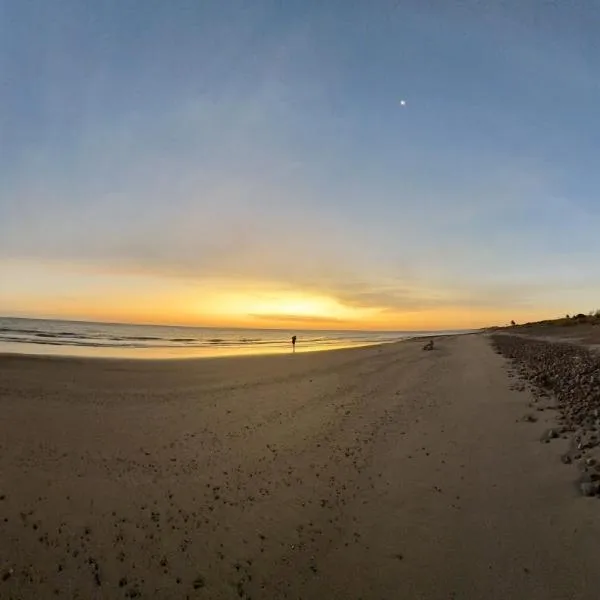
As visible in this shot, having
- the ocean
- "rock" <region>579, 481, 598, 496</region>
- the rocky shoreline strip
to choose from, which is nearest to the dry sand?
"rock" <region>579, 481, 598, 496</region>

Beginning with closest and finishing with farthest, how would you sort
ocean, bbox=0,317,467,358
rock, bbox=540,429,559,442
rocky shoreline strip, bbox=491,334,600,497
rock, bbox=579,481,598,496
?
1. rock, bbox=579,481,598,496
2. rocky shoreline strip, bbox=491,334,600,497
3. rock, bbox=540,429,559,442
4. ocean, bbox=0,317,467,358

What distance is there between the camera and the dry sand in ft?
19.2

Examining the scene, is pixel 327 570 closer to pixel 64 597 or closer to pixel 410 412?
pixel 64 597

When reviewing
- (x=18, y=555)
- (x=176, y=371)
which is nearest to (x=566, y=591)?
(x=18, y=555)

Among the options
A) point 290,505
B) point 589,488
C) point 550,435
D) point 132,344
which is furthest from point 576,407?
point 132,344

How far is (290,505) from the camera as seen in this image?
8078mm

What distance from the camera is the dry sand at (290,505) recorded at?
5852 millimetres

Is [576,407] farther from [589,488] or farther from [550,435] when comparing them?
[589,488]

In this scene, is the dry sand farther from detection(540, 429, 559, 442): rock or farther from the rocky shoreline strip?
the rocky shoreline strip

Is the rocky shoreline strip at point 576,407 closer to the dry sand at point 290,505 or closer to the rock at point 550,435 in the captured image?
the rock at point 550,435

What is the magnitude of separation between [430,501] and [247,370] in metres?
22.0

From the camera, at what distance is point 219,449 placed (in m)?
11.4

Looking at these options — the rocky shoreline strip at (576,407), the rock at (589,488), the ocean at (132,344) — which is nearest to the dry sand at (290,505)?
the rock at (589,488)

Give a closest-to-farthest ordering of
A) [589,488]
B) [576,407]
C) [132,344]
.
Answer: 1. [589,488]
2. [576,407]
3. [132,344]
